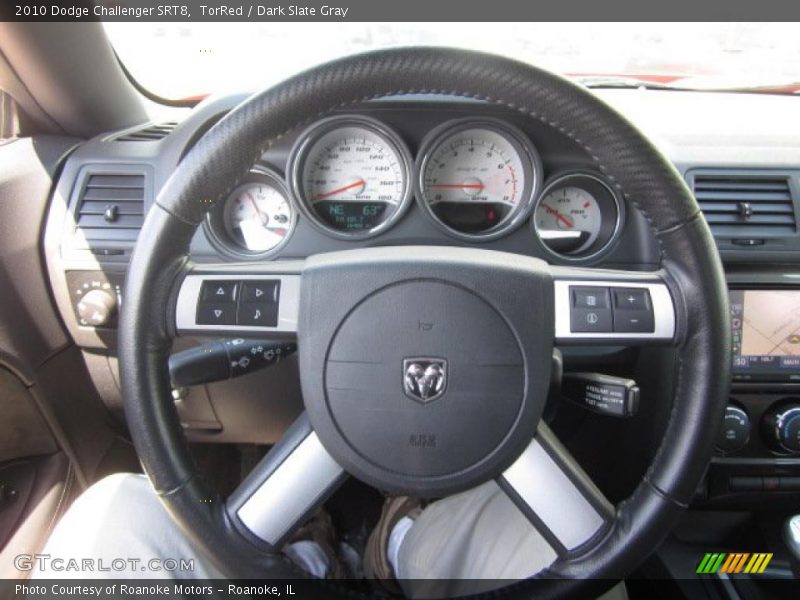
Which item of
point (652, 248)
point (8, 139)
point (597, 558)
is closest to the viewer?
point (597, 558)

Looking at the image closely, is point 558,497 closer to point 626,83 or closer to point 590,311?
point 590,311

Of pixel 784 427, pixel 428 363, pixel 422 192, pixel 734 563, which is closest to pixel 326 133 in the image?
pixel 422 192

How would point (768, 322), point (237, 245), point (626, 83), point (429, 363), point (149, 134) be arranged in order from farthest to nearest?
point (626, 83) → point (149, 134) → point (237, 245) → point (768, 322) → point (429, 363)

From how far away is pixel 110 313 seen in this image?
1590 millimetres

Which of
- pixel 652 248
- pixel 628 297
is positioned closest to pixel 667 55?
pixel 652 248

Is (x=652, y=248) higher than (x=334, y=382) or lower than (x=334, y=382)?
higher

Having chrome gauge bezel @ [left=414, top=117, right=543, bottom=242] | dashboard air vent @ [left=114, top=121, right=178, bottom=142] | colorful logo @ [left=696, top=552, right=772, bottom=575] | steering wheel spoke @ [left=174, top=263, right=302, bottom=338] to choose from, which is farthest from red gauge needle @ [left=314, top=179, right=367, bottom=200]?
colorful logo @ [left=696, top=552, right=772, bottom=575]

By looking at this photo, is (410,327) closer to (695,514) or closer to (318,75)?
(318,75)

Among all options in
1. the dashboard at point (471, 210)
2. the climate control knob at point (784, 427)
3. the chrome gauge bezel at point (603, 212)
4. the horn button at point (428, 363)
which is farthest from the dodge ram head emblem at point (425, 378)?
the climate control knob at point (784, 427)

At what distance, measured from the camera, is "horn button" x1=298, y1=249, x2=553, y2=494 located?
0.99 m

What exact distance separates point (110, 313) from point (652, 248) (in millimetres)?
1252

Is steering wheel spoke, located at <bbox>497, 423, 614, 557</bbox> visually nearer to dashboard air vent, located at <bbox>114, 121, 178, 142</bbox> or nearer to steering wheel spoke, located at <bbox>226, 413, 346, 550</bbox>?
steering wheel spoke, located at <bbox>226, 413, 346, 550</bbox>

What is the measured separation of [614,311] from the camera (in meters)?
0.99

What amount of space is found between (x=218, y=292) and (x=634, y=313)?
2.02 ft
